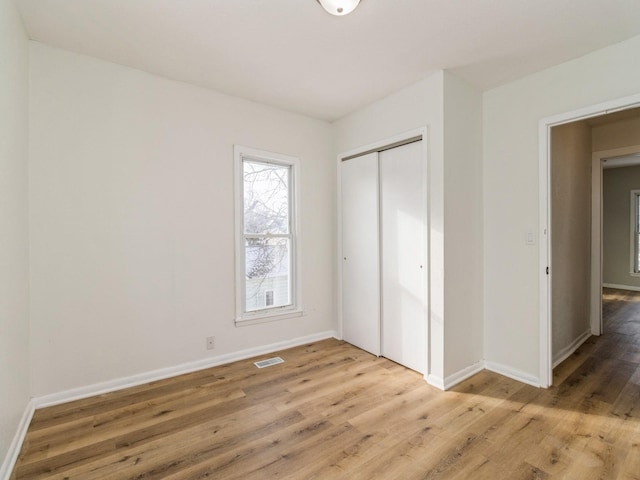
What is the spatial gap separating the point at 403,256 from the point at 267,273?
4.87 ft

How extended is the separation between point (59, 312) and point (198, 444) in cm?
149

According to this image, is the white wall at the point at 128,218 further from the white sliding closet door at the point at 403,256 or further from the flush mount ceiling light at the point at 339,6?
the flush mount ceiling light at the point at 339,6

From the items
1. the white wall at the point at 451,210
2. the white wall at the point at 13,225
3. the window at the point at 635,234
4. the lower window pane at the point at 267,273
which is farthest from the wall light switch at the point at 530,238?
the window at the point at 635,234

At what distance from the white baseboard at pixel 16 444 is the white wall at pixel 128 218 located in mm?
176

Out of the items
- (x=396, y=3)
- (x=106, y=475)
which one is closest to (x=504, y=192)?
(x=396, y=3)

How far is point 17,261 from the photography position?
6.54 ft

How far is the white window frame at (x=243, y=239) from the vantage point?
3.23 meters

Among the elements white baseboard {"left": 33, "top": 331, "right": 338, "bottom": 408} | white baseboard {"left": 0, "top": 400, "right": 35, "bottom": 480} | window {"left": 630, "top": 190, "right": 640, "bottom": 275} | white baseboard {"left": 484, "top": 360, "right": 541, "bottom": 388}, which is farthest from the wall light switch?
window {"left": 630, "top": 190, "right": 640, "bottom": 275}

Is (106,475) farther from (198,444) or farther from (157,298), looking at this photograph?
(157,298)

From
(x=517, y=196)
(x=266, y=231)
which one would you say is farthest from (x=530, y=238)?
(x=266, y=231)

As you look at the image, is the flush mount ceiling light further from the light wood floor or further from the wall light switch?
the light wood floor

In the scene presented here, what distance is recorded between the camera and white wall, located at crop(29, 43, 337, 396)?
2.37 meters

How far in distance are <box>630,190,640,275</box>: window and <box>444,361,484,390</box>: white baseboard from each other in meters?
6.21

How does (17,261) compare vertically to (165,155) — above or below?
below
